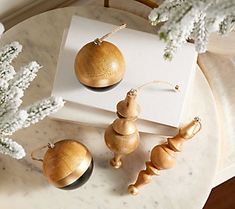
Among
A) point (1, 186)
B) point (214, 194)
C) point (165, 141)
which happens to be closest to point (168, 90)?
point (165, 141)

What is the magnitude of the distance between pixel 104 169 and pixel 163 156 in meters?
0.10

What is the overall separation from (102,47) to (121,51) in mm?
102

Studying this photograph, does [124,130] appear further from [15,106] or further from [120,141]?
[15,106]

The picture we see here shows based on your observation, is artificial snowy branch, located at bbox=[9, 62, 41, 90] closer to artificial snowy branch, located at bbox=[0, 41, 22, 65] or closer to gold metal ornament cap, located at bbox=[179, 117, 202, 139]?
artificial snowy branch, located at bbox=[0, 41, 22, 65]

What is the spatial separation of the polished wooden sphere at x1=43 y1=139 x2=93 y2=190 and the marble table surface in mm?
59

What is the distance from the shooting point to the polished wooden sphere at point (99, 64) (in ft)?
2.92

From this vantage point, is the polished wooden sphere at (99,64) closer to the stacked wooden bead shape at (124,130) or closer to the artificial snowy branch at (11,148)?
the stacked wooden bead shape at (124,130)

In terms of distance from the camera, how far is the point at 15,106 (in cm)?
78

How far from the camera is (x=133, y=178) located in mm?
954

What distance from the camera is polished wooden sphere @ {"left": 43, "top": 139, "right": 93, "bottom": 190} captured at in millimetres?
861

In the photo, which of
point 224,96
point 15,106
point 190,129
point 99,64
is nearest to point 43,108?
point 15,106

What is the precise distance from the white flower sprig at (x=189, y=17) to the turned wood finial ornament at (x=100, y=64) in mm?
155

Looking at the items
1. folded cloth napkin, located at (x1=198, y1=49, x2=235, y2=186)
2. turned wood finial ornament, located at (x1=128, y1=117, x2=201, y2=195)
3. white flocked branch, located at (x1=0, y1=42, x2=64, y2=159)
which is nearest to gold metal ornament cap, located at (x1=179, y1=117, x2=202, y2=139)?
turned wood finial ornament, located at (x1=128, y1=117, x2=201, y2=195)

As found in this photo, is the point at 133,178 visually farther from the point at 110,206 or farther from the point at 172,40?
the point at 172,40
